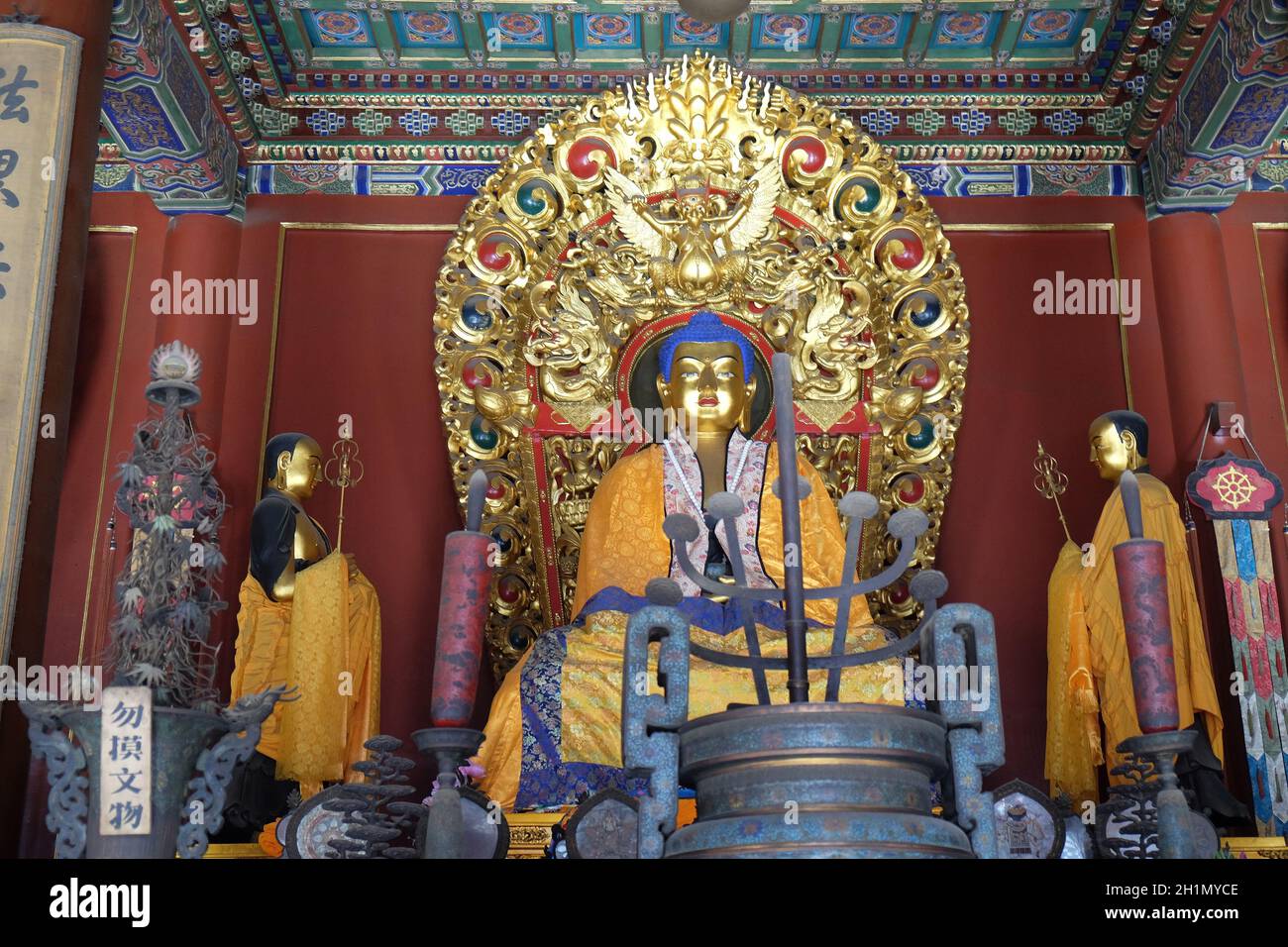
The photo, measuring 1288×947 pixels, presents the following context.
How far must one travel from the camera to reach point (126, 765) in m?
2.71

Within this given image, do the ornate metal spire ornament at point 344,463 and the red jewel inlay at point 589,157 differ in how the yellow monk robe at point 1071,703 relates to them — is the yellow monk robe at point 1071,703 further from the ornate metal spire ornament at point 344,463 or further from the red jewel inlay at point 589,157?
the ornate metal spire ornament at point 344,463

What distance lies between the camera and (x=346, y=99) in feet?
18.8

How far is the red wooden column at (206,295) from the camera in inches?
208

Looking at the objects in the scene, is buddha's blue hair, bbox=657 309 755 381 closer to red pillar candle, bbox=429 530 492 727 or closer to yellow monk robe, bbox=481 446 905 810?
yellow monk robe, bbox=481 446 905 810

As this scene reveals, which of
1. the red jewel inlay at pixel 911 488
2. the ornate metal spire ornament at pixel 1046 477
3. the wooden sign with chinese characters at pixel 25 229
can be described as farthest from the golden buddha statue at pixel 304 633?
the ornate metal spire ornament at pixel 1046 477

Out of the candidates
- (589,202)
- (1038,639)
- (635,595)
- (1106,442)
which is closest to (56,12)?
(589,202)

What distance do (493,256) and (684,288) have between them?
2.59 ft

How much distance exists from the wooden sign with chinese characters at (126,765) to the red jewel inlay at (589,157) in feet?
10.8

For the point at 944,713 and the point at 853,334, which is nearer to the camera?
the point at 944,713

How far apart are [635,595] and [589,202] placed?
5.67 feet

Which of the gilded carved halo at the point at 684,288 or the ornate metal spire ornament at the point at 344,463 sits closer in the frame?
the gilded carved halo at the point at 684,288

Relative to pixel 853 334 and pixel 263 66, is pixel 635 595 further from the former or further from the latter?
pixel 263 66

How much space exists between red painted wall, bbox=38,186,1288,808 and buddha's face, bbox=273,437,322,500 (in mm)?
483

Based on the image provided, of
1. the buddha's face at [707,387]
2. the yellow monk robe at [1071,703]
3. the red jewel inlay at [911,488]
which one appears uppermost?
the buddha's face at [707,387]
